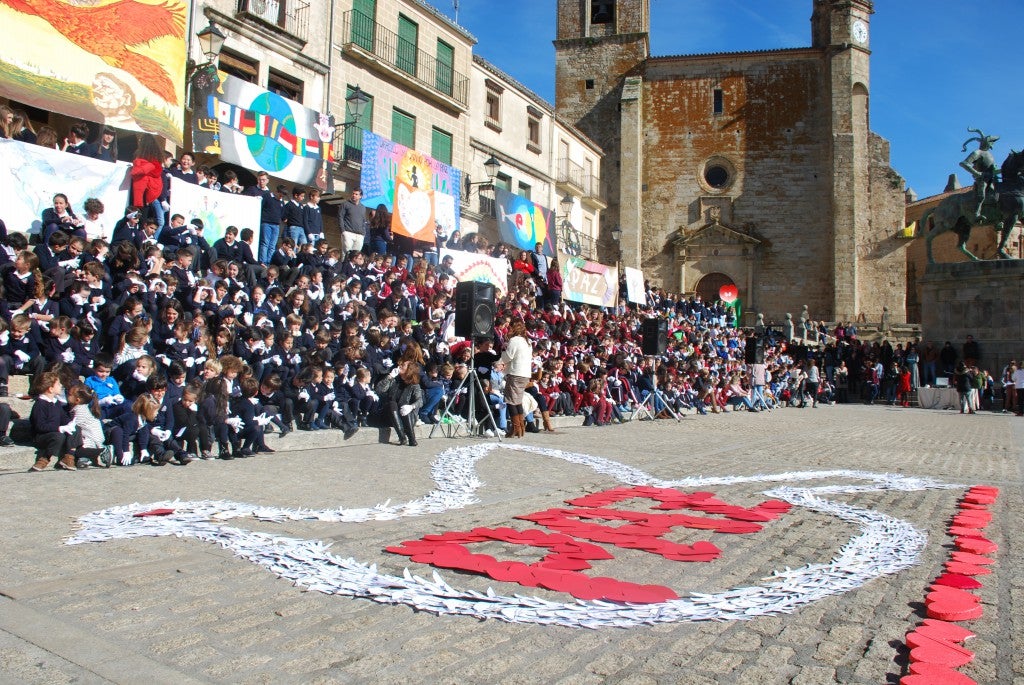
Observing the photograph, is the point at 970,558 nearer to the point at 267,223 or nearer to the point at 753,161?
the point at 267,223

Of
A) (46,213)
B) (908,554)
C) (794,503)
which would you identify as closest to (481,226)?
(46,213)

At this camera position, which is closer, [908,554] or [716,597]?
[716,597]

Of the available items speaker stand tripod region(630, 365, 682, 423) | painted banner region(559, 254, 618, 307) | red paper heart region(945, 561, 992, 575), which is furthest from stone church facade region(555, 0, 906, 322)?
red paper heart region(945, 561, 992, 575)

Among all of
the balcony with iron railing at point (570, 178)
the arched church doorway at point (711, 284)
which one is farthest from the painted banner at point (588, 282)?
the arched church doorway at point (711, 284)

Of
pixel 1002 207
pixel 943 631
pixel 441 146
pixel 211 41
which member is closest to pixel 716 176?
pixel 1002 207

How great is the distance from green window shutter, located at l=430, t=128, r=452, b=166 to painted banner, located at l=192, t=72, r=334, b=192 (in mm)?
6614

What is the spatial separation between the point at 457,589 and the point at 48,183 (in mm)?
9528

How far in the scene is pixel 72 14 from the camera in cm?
1270

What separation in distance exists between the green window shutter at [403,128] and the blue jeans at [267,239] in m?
9.68

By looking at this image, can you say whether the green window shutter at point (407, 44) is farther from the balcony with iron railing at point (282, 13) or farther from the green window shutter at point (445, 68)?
the balcony with iron railing at point (282, 13)

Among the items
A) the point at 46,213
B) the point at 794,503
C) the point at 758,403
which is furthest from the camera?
the point at 758,403

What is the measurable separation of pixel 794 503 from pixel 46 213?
29.8 ft

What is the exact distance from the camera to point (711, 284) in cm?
4059

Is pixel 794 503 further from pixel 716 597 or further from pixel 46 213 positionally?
pixel 46 213
